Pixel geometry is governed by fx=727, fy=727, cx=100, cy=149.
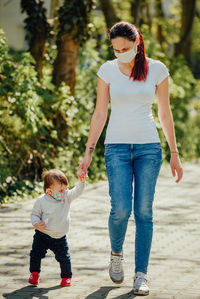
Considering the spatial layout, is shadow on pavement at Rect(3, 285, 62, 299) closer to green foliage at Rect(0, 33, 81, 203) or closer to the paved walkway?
the paved walkway

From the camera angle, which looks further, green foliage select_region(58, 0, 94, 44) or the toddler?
green foliage select_region(58, 0, 94, 44)

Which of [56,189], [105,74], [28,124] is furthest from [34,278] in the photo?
[28,124]

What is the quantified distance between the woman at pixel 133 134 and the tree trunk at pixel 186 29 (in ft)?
53.8

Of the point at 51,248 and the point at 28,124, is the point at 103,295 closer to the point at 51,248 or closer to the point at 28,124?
the point at 51,248

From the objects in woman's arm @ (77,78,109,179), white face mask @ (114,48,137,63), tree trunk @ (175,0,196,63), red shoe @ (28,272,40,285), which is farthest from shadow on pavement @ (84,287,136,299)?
tree trunk @ (175,0,196,63)

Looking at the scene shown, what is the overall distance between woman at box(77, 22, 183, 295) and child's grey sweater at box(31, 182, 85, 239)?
0.85 ft

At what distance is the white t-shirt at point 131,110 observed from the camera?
17.3ft

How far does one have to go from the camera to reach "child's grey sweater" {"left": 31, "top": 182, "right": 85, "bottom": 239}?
217 inches

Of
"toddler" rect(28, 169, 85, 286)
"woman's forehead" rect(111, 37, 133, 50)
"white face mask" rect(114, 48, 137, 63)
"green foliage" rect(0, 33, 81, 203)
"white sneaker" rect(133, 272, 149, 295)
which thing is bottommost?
"green foliage" rect(0, 33, 81, 203)

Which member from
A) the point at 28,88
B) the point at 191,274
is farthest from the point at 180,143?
the point at 191,274

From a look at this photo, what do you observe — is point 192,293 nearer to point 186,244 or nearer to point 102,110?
point 102,110

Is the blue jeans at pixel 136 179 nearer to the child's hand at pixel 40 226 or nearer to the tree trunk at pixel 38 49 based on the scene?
the child's hand at pixel 40 226

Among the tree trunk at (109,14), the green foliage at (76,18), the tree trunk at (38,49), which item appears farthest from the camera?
the tree trunk at (109,14)

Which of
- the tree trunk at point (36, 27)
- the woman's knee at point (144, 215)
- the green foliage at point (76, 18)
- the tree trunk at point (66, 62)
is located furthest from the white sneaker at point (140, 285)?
the tree trunk at point (66, 62)
